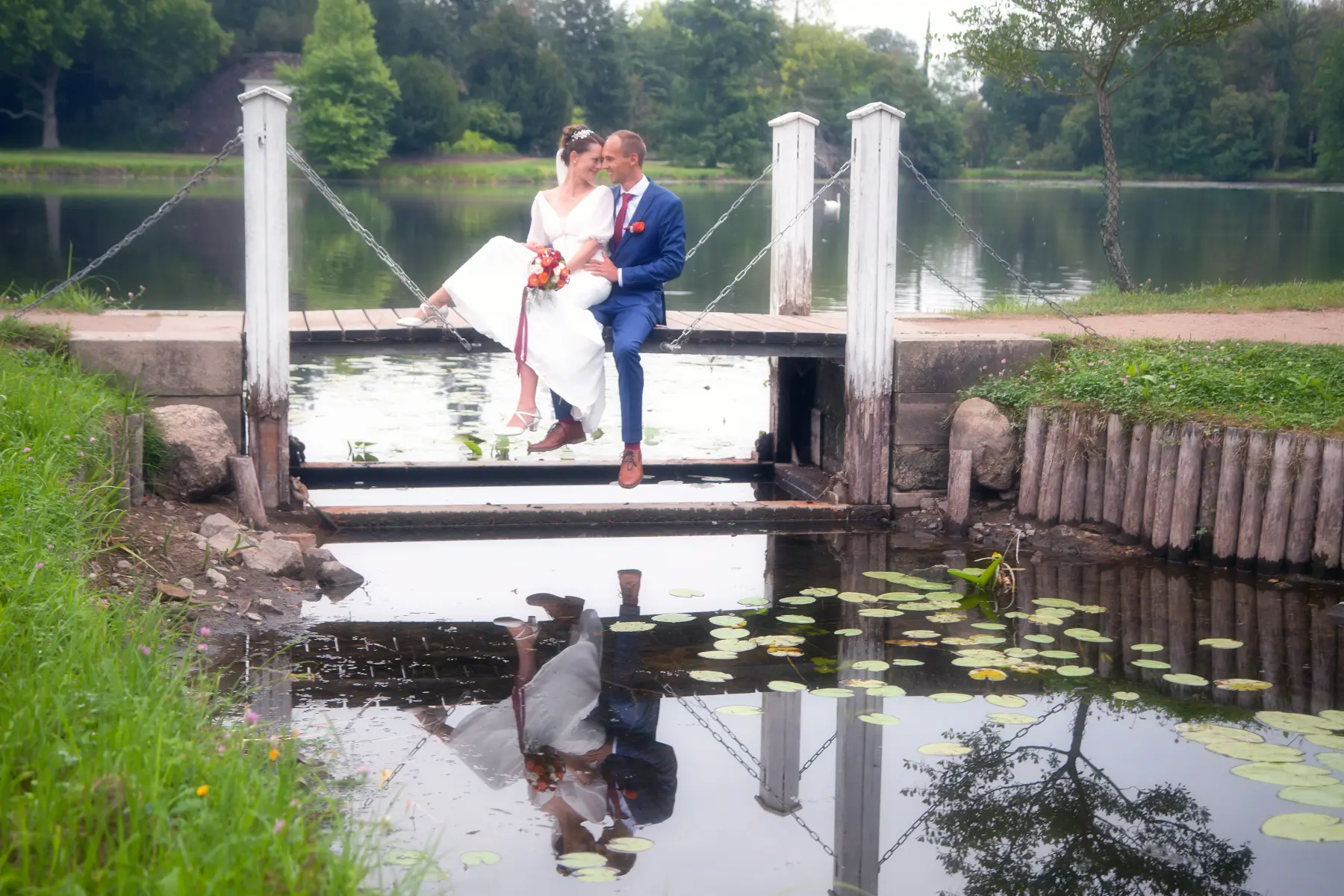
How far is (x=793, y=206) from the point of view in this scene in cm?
1039

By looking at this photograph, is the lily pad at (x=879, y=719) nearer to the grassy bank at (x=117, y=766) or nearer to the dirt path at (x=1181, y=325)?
the grassy bank at (x=117, y=766)

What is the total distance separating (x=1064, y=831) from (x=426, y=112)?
68.5 m

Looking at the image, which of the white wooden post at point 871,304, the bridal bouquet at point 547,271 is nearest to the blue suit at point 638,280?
the bridal bouquet at point 547,271

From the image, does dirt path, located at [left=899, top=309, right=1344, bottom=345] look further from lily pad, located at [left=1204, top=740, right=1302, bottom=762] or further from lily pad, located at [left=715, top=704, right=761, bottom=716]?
lily pad, located at [left=715, top=704, right=761, bottom=716]

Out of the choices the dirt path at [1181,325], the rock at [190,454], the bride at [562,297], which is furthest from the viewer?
the dirt path at [1181,325]

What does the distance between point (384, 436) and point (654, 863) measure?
795 cm

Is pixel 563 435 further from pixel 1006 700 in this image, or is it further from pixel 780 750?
pixel 780 750

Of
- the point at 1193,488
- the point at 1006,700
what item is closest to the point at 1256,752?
the point at 1006,700

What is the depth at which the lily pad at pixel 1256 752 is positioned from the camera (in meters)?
5.17

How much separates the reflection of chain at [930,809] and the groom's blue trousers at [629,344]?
11.9ft

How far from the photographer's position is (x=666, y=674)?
238 inches

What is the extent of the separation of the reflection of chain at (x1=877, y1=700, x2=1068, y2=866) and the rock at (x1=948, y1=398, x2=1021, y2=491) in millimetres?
3352

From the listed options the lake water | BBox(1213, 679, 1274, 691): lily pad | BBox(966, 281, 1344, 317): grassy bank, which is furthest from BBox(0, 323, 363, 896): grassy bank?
the lake water

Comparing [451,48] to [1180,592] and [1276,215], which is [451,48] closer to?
[1276,215]
